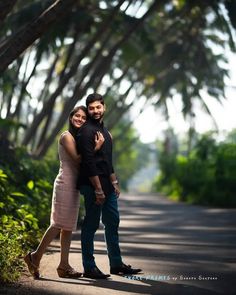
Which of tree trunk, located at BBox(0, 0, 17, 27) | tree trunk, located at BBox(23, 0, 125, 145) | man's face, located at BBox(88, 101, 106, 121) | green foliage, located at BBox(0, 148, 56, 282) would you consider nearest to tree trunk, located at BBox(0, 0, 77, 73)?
tree trunk, located at BBox(0, 0, 17, 27)

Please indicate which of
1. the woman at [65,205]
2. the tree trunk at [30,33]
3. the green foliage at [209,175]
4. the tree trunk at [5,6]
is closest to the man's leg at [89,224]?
the woman at [65,205]

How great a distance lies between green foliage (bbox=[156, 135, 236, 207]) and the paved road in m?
7.29

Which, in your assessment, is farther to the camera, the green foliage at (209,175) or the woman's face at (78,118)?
the green foliage at (209,175)

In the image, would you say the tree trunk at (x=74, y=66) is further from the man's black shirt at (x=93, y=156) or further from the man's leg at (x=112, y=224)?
the man's leg at (x=112, y=224)

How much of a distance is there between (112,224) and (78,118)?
3.73 feet

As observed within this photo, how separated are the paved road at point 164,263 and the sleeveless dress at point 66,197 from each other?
56cm

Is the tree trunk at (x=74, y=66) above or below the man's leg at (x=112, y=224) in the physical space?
above

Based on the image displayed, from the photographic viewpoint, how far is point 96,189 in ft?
23.2

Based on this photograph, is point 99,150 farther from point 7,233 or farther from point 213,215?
point 213,215

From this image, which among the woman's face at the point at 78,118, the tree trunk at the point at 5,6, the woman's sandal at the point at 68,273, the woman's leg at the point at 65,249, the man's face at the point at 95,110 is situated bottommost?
the woman's sandal at the point at 68,273

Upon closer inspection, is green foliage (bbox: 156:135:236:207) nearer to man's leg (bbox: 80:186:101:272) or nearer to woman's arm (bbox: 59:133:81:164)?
man's leg (bbox: 80:186:101:272)

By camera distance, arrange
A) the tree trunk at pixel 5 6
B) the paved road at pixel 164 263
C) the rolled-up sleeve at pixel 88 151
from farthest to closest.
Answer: the tree trunk at pixel 5 6, the rolled-up sleeve at pixel 88 151, the paved road at pixel 164 263

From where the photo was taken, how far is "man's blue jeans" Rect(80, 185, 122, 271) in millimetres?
7248

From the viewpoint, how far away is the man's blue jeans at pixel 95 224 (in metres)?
7.25
